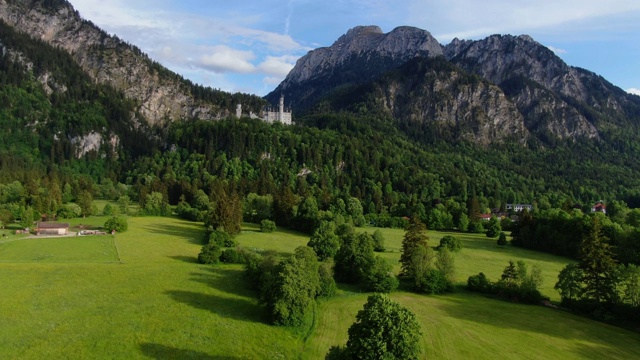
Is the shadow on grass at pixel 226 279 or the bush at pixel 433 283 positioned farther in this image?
the bush at pixel 433 283

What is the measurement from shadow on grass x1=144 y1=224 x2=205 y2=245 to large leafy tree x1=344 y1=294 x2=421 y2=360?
5372 centimetres

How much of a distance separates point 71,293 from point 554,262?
73.5 meters

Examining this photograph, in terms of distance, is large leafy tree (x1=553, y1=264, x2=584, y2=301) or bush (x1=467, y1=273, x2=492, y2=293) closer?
large leafy tree (x1=553, y1=264, x2=584, y2=301)

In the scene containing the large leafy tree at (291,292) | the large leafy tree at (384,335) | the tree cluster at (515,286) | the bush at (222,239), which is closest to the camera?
the large leafy tree at (384,335)

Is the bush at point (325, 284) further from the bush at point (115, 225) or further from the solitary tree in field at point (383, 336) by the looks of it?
the bush at point (115, 225)

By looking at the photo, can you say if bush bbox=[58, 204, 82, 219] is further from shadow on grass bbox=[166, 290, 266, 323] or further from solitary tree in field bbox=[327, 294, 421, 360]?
solitary tree in field bbox=[327, 294, 421, 360]

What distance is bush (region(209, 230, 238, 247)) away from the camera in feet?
243

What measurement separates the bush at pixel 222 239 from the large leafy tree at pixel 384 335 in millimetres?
46952

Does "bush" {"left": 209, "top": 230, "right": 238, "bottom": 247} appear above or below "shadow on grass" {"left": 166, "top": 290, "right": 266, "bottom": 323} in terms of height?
above

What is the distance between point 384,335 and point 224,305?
71.5 feet

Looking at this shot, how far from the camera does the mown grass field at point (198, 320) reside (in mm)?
35812

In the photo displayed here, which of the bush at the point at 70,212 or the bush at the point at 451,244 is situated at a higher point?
the bush at the point at 451,244

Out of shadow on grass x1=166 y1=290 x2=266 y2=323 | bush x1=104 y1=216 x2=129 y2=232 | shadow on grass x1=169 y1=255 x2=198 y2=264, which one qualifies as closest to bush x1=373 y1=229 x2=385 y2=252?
shadow on grass x1=169 y1=255 x2=198 y2=264

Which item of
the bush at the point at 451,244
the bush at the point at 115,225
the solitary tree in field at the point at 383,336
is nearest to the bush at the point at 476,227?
the bush at the point at 451,244
